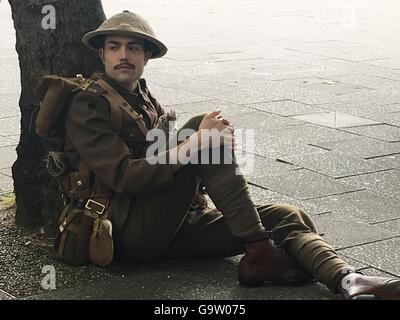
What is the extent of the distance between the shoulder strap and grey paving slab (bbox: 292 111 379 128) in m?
3.76

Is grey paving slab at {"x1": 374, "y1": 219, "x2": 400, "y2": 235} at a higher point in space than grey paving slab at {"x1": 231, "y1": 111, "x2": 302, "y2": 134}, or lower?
lower

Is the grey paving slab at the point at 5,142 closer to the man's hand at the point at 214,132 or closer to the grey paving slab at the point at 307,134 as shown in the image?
the grey paving slab at the point at 307,134

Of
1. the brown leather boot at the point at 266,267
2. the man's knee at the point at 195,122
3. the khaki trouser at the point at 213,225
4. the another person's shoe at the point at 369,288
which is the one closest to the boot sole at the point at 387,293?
the another person's shoe at the point at 369,288

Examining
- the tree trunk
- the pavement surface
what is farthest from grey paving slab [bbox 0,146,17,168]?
the tree trunk

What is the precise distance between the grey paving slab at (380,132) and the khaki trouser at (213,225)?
10.6 feet

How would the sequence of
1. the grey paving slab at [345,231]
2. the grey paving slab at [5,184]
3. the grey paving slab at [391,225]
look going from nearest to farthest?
the grey paving slab at [345,231], the grey paving slab at [391,225], the grey paving slab at [5,184]

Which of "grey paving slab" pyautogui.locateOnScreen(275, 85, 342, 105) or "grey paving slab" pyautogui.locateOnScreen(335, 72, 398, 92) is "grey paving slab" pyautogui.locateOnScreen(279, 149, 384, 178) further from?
"grey paving slab" pyautogui.locateOnScreen(335, 72, 398, 92)

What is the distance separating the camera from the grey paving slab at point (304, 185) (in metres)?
5.98

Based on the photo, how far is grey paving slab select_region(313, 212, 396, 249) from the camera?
199 inches

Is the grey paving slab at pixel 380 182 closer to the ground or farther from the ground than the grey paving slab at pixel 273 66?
closer to the ground

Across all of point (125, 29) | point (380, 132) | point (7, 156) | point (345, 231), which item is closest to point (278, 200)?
point (345, 231)

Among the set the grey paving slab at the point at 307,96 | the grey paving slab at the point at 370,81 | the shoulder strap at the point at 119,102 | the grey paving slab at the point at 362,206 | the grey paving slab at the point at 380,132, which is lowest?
the grey paving slab at the point at 362,206

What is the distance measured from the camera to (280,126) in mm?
7984

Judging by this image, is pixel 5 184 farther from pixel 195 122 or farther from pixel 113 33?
pixel 195 122
